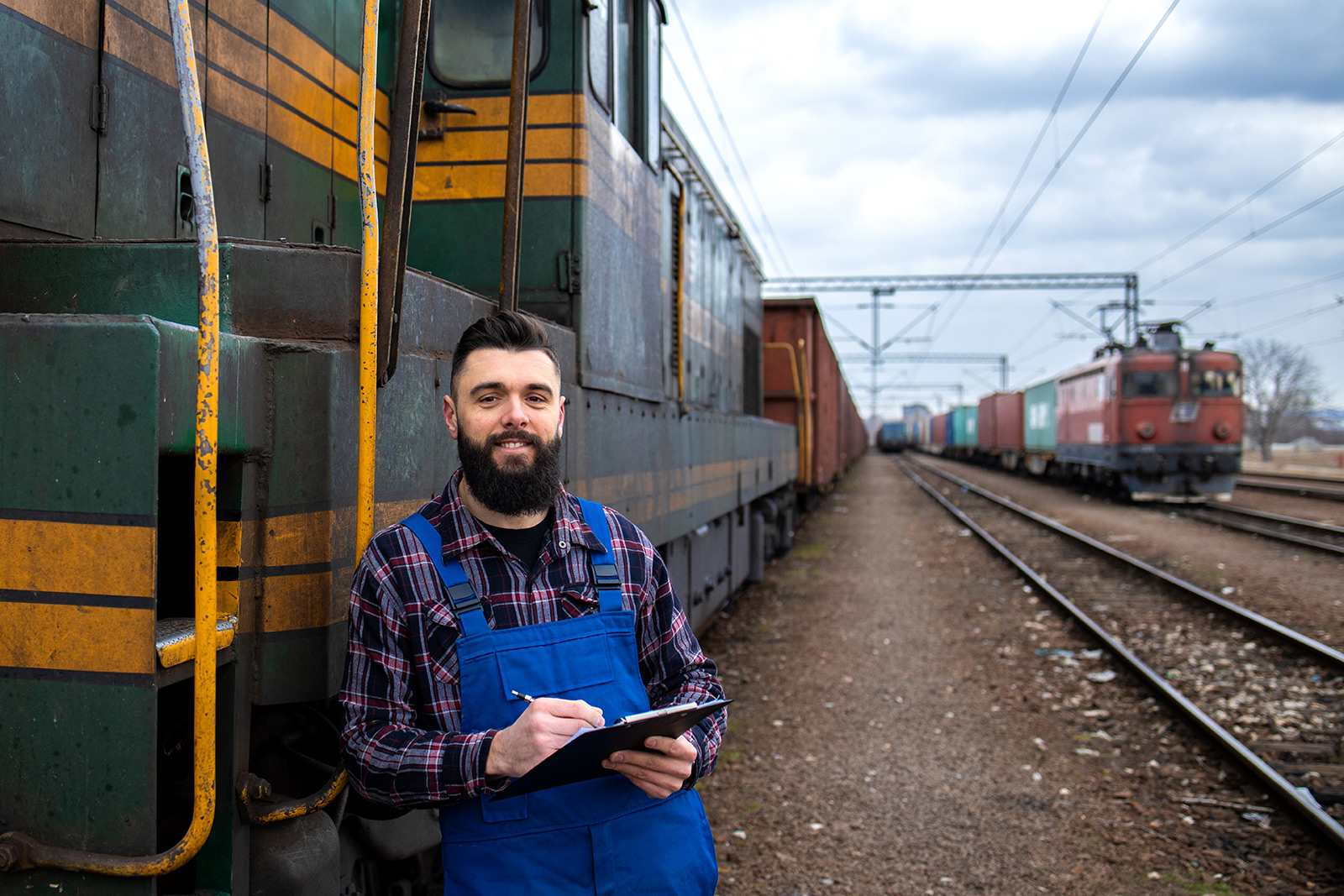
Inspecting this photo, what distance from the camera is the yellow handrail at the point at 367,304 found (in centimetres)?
185

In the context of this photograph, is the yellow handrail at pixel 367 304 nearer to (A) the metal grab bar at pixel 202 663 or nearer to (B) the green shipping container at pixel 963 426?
(A) the metal grab bar at pixel 202 663

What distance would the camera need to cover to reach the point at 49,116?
2.09 m

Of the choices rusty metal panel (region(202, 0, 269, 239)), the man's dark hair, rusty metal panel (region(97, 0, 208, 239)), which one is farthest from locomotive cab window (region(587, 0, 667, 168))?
the man's dark hair

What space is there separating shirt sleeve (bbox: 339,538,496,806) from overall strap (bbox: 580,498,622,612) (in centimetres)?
34

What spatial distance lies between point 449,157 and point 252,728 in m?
2.38

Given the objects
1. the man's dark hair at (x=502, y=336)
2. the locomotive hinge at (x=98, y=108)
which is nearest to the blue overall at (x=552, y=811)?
the man's dark hair at (x=502, y=336)

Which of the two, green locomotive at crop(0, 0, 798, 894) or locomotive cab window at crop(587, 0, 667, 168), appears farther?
locomotive cab window at crop(587, 0, 667, 168)

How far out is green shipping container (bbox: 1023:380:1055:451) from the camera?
24.6m

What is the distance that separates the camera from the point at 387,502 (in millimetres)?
2119

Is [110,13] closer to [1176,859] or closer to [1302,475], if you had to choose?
[1176,859]

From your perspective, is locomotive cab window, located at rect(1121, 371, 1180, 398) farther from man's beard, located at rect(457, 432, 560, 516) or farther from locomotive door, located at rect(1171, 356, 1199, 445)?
man's beard, located at rect(457, 432, 560, 516)

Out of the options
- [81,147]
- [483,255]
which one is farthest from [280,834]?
[483,255]

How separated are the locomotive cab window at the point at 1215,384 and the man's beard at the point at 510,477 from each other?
19.0 metres

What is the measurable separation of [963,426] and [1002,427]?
11.8 metres
